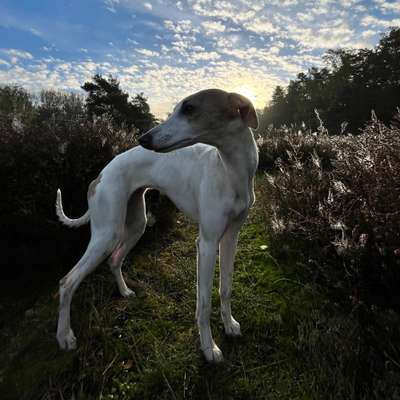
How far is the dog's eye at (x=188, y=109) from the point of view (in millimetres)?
1989

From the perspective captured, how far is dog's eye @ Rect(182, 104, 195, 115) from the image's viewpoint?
199 cm

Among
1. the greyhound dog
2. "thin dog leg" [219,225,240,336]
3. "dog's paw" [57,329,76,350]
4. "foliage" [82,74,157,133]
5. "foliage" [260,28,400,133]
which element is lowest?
"dog's paw" [57,329,76,350]

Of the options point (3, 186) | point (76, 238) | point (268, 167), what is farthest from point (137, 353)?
point (268, 167)

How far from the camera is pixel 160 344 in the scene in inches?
94.7

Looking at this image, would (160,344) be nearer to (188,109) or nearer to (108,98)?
(188,109)

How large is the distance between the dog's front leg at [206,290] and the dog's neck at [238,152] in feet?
1.75

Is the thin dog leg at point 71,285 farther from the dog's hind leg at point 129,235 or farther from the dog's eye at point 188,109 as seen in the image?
the dog's eye at point 188,109

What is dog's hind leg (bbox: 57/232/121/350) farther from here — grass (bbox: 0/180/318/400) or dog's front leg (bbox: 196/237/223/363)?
dog's front leg (bbox: 196/237/223/363)

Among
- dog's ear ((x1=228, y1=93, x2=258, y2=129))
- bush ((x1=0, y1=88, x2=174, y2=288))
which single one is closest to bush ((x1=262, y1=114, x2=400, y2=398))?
dog's ear ((x1=228, y1=93, x2=258, y2=129))

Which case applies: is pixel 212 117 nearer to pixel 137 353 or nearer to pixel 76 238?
pixel 137 353

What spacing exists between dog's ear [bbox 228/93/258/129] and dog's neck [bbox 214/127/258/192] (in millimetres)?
63

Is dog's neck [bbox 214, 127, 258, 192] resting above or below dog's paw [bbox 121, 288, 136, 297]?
above

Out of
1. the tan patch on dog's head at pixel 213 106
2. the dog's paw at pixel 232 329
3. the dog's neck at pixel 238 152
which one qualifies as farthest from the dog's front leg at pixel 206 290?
the tan patch on dog's head at pixel 213 106

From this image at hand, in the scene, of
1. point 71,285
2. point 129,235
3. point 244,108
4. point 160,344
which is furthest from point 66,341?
point 244,108
